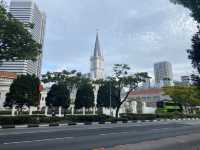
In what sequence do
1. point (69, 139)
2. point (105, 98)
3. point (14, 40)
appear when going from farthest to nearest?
1. point (105, 98)
2. point (14, 40)
3. point (69, 139)

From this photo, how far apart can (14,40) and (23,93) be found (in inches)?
727

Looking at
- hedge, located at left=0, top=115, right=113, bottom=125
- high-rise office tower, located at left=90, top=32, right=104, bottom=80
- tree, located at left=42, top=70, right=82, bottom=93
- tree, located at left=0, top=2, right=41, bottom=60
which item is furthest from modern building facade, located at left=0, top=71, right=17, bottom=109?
high-rise office tower, located at left=90, top=32, right=104, bottom=80

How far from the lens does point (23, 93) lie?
3588cm

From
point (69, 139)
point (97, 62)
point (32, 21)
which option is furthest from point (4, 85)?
point (97, 62)

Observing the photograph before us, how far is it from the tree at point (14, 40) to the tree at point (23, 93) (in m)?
16.7

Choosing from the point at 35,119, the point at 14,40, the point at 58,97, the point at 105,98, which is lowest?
the point at 35,119

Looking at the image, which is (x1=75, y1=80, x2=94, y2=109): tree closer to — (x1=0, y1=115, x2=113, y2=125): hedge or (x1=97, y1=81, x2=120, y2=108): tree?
(x1=97, y1=81, x2=120, y2=108): tree

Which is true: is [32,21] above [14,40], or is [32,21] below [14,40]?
above

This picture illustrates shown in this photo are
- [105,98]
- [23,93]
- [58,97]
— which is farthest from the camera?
[105,98]

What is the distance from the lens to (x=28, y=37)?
1916 cm

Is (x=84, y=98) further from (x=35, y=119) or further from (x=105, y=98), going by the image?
(x=35, y=119)

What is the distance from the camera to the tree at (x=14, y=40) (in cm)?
1797

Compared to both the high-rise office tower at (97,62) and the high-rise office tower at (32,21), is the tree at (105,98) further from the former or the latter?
the high-rise office tower at (97,62)

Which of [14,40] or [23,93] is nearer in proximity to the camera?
[14,40]
